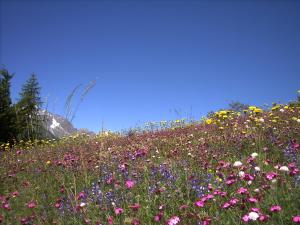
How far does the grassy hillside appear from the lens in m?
3.71

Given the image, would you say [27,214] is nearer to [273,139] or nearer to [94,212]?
[94,212]

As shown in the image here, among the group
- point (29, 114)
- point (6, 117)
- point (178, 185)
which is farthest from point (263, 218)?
point (6, 117)

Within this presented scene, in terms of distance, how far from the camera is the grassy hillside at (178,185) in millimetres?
3711

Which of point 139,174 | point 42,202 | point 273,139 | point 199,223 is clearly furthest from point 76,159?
point 199,223

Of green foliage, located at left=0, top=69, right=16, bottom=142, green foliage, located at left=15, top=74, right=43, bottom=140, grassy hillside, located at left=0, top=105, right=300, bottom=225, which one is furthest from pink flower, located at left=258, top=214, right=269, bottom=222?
green foliage, located at left=0, top=69, right=16, bottom=142

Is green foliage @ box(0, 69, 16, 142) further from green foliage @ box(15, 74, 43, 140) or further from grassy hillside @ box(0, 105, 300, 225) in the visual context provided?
grassy hillside @ box(0, 105, 300, 225)

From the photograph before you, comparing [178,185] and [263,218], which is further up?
[178,185]

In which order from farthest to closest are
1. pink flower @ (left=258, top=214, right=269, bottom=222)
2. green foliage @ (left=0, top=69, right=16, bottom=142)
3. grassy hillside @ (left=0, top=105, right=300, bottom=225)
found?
1. green foliage @ (left=0, top=69, right=16, bottom=142)
2. grassy hillside @ (left=0, top=105, right=300, bottom=225)
3. pink flower @ (left=258, top=214, right=269, bottom=222)

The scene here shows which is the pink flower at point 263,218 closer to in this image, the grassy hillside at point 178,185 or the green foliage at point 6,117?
the grassy hillside at point 178,185

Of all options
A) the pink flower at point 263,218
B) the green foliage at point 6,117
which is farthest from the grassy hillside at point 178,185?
the green foliage at point 6,117

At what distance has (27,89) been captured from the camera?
35531mm

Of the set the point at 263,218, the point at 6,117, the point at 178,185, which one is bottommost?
the point at 263,218

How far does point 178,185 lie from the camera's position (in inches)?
198

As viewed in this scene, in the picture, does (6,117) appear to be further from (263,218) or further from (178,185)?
(263,218)
